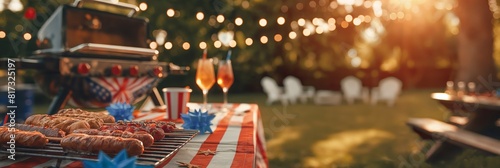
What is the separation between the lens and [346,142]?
545 centimetres

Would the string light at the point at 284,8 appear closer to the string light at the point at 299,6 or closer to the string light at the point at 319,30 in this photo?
the string light at the point at 299,6

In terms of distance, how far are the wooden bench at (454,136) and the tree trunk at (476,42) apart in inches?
224

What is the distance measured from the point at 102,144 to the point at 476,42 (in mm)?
10518

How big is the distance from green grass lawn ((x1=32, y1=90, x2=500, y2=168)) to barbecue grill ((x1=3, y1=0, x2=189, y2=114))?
201 centimetres

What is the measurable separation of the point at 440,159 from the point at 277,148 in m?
1.77

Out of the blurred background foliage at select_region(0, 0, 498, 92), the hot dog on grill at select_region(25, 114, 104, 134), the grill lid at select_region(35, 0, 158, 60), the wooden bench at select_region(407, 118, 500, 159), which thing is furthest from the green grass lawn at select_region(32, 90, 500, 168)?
the blurred background foliage at select_region(0, 0, 498, 92)

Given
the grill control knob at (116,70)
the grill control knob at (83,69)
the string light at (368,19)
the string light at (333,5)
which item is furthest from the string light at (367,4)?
the grill control knob at (83,69)

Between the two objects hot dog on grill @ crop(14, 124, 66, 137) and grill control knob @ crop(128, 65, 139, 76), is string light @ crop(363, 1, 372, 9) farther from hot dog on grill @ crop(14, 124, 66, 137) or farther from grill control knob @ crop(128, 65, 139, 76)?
hot dog on grill @ crop(14, 124, 66, 137)

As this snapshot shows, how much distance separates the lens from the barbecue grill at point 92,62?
199cm

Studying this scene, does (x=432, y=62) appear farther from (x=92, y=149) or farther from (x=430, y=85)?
(x=92, y=149)

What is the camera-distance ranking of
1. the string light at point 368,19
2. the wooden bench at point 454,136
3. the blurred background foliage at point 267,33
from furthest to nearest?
the string light at point 368,19 < the blurred background foliage at point 267,33 < the wooden bench at point 454,136

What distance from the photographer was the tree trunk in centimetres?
908

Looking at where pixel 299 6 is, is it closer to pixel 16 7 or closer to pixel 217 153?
pixel 16 7

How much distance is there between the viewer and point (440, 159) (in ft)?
13.6
